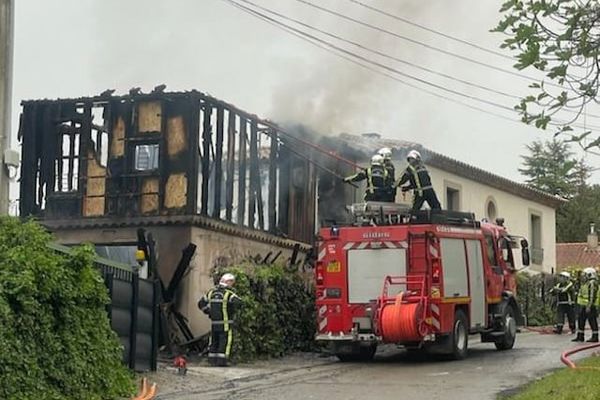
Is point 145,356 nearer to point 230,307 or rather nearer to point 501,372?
point 230,307

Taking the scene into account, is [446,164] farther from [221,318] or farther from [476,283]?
[221,318]

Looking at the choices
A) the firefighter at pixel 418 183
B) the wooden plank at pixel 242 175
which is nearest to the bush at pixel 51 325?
the firefighter at pixel 418 183

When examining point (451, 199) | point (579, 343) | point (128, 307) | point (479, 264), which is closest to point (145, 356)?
point (128, 307)

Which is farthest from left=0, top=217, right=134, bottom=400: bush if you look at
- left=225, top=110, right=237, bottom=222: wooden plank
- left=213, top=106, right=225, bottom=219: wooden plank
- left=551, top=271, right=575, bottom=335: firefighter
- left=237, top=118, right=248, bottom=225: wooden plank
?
left=551, top=271, right=575, bottom=335: firefighter

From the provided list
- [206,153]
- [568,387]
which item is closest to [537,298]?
[206,153]

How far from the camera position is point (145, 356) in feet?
43.9

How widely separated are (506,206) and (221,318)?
21710 mm

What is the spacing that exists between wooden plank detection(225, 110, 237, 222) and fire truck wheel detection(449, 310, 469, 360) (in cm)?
521

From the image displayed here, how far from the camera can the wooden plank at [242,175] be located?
1991cm

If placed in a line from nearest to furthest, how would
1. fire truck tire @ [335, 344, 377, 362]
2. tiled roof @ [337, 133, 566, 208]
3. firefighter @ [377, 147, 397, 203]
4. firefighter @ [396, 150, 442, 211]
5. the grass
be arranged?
the grass
fire truck tire @ [335, 344, 377, 362]
firefighter @ [396, 150, 442, 211]
firefighter @ [377, 147, 397, 203]
tiled roof @ [337, 133, 566, 208]

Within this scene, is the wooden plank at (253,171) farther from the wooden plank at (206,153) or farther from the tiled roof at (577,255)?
the tiled roof at (577,255)

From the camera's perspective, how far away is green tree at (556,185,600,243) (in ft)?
193

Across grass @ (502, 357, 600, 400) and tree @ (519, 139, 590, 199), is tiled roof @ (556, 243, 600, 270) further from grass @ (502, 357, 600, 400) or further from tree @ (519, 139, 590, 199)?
grass @ (502, 357, 600, 400)

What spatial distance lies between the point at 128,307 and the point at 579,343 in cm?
→ 1127
